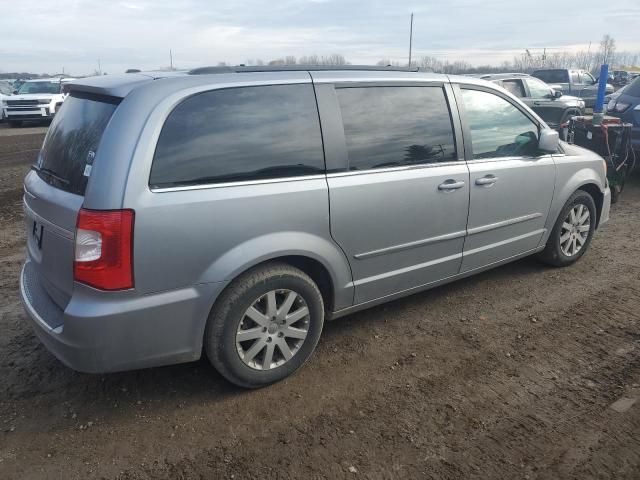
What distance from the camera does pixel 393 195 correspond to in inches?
136

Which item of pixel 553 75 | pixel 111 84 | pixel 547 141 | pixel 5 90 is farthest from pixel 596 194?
pixel 5 90

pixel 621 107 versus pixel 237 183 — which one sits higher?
pixel 621 107

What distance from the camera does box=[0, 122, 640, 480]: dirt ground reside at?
2545 mm

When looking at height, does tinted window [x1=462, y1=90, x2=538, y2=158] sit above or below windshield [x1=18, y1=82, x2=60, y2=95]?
below

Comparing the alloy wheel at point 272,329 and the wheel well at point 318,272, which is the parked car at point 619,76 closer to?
the wheel well at point 318,272

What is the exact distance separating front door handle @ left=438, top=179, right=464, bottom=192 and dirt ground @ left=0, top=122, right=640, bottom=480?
101 cm

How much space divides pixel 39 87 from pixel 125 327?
22819 millimetres

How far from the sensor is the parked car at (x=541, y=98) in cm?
1291

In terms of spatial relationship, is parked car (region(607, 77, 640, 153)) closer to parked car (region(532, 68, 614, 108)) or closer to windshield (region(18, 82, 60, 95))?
parked car (region(532, 68, 614, 108))

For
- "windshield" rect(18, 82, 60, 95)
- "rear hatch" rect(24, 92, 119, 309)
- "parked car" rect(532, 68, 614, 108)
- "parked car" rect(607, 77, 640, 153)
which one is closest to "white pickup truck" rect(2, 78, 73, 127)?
"windshield" rect(18, 82, 60, 95)

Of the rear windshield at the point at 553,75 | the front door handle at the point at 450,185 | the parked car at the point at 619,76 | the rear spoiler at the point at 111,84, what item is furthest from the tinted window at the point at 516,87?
the parked car at the point at 619,76

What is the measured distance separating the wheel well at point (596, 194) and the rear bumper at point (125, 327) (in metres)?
3.82

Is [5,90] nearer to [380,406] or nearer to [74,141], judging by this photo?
[74,141]

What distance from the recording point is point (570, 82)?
808 inches
